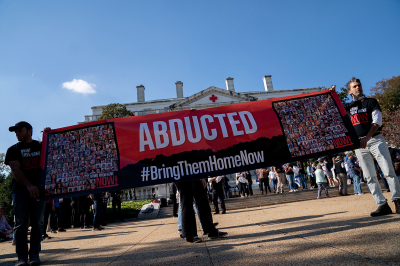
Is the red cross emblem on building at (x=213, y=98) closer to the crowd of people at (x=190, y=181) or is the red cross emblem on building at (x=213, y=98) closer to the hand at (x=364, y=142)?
the crowd of people at (x=190, y=181)

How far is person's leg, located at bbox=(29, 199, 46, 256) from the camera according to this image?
3178 millimetres

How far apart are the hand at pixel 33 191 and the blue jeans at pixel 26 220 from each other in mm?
151

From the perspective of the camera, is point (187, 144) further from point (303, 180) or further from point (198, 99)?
point (198, 99)

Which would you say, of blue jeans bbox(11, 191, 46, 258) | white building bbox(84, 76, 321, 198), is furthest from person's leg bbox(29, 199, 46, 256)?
white building bbox(84, 76, 321, 198)

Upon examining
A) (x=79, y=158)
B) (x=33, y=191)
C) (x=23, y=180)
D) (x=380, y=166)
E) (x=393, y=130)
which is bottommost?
(x=380, y=166)

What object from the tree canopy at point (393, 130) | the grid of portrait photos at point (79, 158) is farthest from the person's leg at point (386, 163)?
the tree canopy at point (393, 130)

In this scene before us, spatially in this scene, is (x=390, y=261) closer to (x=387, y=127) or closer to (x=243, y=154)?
(x=243, y=154)

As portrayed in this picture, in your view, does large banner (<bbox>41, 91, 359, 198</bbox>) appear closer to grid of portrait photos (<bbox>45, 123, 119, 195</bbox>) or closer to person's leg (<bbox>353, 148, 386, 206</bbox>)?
grid of portrait photos (<bbox>45, 123, 119, 195</bbox>)

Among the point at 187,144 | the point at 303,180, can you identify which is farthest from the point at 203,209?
the point at 303,180

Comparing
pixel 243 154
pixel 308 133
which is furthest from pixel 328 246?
pixel 308 133

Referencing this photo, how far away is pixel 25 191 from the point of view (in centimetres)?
326

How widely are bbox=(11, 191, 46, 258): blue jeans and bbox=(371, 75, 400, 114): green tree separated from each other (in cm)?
4612

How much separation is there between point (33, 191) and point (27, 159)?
537 millimetres

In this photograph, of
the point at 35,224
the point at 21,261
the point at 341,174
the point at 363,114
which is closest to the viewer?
the point at 21,261
